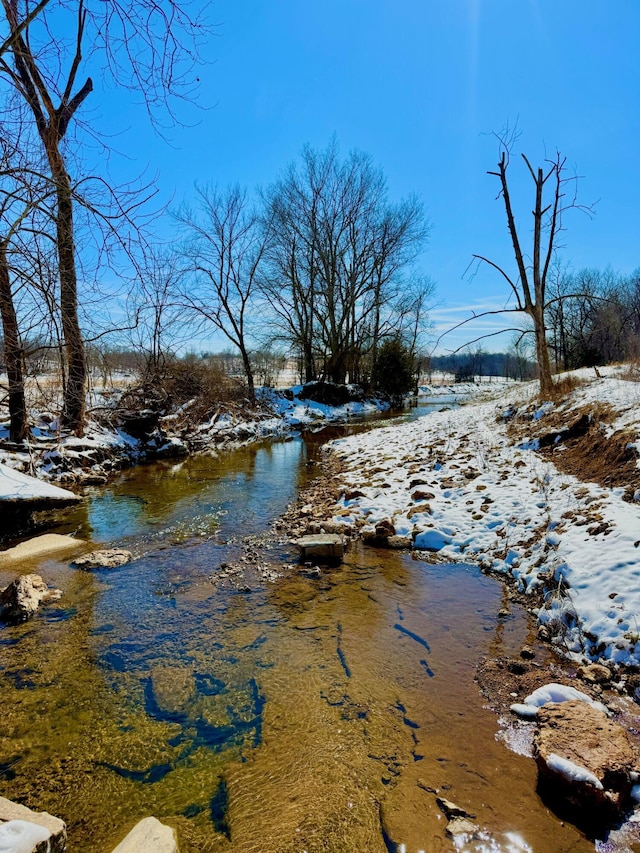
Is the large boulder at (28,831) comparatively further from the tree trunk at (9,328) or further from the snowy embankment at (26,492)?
the snowy embankment at (26,492)

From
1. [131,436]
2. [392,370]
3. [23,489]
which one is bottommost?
[23,489]

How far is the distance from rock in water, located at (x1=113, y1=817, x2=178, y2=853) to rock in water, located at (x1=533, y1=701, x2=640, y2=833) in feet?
6.39

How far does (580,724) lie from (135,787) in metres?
2.66

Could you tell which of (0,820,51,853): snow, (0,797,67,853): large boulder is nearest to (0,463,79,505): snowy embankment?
(0,797,67,853): large boulder

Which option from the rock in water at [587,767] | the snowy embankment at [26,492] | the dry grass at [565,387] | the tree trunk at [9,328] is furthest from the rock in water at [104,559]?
the dry grass at [565,387]

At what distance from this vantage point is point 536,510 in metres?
5.64

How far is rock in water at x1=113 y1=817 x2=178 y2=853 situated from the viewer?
197cm

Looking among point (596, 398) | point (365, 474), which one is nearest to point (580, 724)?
point (365, 474)

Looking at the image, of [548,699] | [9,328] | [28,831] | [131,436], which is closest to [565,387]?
[548,699]

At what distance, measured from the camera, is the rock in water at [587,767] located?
219cm

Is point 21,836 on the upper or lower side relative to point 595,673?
upper

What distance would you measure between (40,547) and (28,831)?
16.4ft

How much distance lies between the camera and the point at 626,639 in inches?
129

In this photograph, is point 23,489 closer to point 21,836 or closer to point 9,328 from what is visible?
point 9,328
